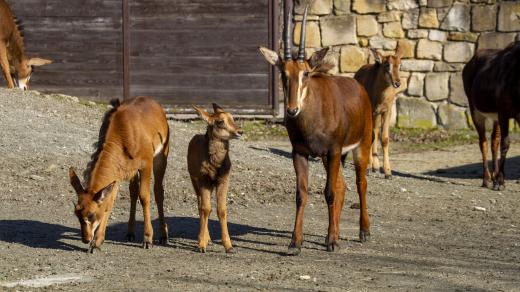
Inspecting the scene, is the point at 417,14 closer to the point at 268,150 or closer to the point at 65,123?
the point at 268,150

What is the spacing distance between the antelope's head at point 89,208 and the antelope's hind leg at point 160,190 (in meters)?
0.91

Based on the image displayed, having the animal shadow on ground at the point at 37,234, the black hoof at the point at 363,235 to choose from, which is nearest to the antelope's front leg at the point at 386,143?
the black hoof at the point at 363,235

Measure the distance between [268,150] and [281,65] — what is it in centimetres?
672

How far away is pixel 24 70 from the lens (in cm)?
2130

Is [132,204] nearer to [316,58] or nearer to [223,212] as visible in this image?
[223,212]

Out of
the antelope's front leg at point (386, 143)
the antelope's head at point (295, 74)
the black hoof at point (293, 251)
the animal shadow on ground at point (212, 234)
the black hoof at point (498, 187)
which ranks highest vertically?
the antelope's head at point (295, 74)

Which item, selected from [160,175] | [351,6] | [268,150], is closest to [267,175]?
[268,150]

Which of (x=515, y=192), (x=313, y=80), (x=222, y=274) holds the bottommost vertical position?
(x=515, y=192)

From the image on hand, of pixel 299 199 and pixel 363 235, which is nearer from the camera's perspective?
pixel 299 199

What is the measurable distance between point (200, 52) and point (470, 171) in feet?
22.2

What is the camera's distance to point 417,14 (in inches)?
877

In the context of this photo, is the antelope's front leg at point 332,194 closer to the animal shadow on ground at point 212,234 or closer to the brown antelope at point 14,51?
the animal shadow on ground at point 212,234

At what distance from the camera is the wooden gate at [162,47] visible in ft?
74.4

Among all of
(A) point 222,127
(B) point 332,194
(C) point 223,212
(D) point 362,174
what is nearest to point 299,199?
(B) point 332,194
